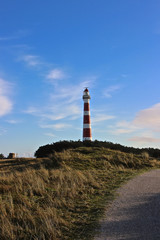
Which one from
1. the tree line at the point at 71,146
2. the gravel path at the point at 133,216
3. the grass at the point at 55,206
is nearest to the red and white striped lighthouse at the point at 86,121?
the tree line at the point at 71,146

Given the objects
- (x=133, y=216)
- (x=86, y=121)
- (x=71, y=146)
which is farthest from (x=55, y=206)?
(x=86, y=121)

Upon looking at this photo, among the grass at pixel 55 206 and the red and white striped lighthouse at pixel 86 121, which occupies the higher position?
the red and white striped lighthouse at pixel 86 121

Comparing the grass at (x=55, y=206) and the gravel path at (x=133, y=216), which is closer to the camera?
the gravel path at (x=133, y=216)

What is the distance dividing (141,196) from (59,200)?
8.88 ft

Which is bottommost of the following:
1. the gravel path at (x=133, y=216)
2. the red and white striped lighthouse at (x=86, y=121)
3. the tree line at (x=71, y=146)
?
the gravel path at (x=133, y=216)

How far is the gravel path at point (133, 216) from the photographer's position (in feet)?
16.8

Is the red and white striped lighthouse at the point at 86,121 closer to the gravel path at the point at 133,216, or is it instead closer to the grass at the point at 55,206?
the grass at the point at 55,206

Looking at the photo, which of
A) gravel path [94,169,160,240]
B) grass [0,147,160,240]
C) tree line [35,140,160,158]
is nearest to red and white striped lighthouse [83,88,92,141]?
tree line [35,140,160,158]

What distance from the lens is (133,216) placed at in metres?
6.21

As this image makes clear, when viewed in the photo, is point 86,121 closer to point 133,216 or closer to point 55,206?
point 55,206

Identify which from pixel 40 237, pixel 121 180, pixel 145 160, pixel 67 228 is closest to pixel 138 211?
pixel 67 228

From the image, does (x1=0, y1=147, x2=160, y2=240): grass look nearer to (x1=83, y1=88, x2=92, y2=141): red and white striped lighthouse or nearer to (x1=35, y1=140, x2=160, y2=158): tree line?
(x1=35, y1=140, x2=160, y2=158): tree line

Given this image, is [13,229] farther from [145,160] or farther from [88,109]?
[88,109]

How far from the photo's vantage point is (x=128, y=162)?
54.3 ft
